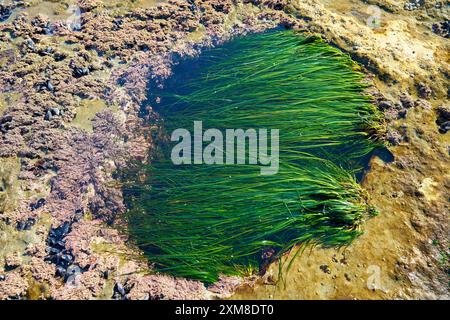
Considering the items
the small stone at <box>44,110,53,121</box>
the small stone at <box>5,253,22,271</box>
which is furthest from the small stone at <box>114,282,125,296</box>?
the small stone at <box>44,110,53,121</box>

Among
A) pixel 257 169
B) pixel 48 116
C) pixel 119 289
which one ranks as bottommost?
pixel 119 289

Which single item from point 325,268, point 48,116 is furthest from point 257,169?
point 48,116

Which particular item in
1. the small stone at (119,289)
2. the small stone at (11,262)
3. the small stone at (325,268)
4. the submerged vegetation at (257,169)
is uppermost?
the submerged vegetation at (257,169)

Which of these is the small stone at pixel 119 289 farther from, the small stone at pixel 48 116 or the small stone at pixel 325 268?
the small stone at pixel 48 116

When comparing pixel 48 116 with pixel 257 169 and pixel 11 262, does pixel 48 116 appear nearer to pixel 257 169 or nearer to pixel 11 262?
pixel 11 262

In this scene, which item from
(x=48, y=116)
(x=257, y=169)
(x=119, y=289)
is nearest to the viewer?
(x=119, y=289)

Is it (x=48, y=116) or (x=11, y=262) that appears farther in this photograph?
(x=48, y=116)

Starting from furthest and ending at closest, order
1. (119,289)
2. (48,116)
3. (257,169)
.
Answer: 1. (48,116)
2. (257,169)
3. (119,289)

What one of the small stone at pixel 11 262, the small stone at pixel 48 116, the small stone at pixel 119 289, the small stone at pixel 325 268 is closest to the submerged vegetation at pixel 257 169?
the small stone at pixel 325 268

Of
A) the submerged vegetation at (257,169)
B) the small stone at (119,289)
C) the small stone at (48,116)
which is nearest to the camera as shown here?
the small stone at (119,289)
